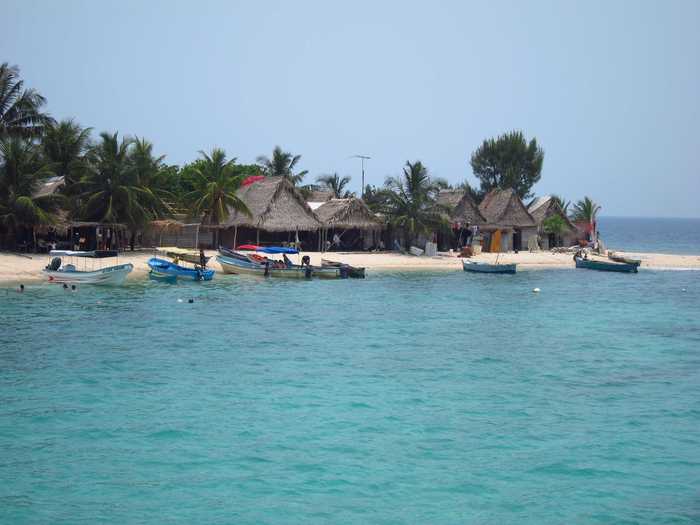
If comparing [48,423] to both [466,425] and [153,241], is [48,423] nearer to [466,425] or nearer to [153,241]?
[466,425]

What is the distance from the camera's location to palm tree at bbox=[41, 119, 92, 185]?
122ft

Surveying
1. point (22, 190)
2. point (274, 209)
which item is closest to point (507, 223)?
point (274, 209)

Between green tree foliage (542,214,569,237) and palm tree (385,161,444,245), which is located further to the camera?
green tree foliage (542,214,569,237)

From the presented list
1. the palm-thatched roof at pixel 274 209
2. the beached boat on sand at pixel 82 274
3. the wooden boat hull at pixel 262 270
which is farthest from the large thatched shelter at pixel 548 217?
the beached boat on sand at pixel 82 274

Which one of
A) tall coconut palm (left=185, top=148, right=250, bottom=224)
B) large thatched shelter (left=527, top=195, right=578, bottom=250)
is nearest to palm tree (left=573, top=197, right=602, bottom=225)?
large thatched shelter (left=527, top=195, right=578, bottom=250)

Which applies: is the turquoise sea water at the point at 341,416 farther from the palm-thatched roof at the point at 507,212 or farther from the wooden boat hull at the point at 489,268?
the palm-thatched roof at the point at 507,212

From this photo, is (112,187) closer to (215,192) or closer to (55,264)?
(215,192)

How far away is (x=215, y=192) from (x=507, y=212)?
66.6ft

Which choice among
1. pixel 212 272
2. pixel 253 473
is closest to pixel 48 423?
pixel 253 473

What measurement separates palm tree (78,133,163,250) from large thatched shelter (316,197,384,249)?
1004 centimetres

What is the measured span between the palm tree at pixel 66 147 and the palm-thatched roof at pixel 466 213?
2175 cm

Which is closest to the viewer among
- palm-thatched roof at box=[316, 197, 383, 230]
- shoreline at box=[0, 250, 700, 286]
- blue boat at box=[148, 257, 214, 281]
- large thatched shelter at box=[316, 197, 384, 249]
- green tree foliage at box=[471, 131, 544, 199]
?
blue boat at box=[148, 257, 214, 281]

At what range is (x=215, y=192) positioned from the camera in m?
39.4

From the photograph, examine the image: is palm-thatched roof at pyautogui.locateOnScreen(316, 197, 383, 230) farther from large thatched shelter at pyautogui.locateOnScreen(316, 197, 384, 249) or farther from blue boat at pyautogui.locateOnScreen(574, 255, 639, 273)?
blue boat at pyautogui.locateOnScreen(574, 255, 639, 273)
